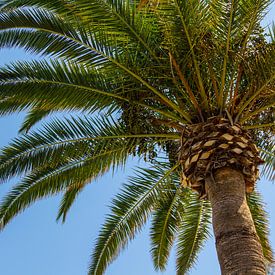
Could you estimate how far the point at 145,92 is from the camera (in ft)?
26.6

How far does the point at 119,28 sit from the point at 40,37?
4.70 feet

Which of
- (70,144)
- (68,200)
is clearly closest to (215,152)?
(70,144)

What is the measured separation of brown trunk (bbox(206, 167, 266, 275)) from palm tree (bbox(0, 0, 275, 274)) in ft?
0.11

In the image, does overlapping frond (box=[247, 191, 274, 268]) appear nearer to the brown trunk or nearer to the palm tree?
the palm tree

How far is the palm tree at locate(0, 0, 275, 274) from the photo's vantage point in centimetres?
732

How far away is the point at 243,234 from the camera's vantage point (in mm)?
5691

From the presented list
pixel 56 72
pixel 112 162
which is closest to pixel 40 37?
pixel 56 72

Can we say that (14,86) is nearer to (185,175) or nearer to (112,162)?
(112,162)

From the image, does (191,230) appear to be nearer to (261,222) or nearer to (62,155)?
(261,222)

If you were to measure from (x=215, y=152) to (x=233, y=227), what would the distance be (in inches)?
55.4

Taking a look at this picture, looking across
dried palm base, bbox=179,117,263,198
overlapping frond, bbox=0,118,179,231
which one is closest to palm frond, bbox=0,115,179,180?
overlapping frond, bbox=0,118,179,231

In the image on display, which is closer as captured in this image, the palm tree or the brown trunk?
the brown trunk

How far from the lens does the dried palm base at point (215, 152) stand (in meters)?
6.87

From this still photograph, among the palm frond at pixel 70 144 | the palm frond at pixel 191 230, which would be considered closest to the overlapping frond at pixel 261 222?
the palm frond at pixel 191 230
